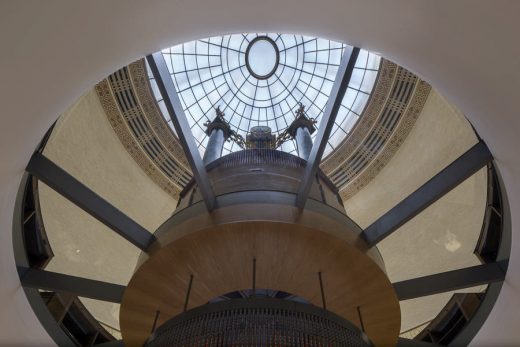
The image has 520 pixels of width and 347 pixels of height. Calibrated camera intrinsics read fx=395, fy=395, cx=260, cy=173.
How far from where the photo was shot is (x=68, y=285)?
6461 mm

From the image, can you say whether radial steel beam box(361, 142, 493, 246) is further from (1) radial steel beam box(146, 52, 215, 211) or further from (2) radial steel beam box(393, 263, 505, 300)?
(1) radial steel beam box(146, 52, 215, 211)

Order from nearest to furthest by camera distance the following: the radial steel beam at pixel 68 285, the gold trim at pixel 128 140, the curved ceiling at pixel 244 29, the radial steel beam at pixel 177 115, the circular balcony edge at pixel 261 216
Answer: the curved ceiling at pixel 244 29 → the radial steel beam at pixel 177 115 → the circular balcony edge at pixel 261 216 → the radial steel beam at pixel 68 285 → the gold trim at pixel 128 140

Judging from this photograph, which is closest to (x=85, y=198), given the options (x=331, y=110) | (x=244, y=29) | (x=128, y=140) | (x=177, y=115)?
(x=177, y=115)

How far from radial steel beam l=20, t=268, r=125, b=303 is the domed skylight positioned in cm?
924

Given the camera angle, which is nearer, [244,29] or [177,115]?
[244,29]

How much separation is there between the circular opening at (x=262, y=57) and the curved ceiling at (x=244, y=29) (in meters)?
12.2

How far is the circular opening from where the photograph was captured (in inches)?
640

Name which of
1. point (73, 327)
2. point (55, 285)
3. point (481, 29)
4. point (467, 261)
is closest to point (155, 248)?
point (55, 285)

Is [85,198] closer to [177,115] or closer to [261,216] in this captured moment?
[177,115]

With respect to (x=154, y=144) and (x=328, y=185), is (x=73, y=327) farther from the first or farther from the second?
(x=154, y=144)

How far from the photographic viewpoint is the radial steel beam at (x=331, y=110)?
199 inches

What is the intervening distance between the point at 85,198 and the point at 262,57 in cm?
1217

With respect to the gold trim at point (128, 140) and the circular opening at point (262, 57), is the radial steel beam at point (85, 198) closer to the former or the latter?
the gold trim at point (128, 140)

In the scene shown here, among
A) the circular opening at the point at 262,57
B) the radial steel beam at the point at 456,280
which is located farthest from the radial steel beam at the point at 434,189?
the circular opening at the point at 262,57
